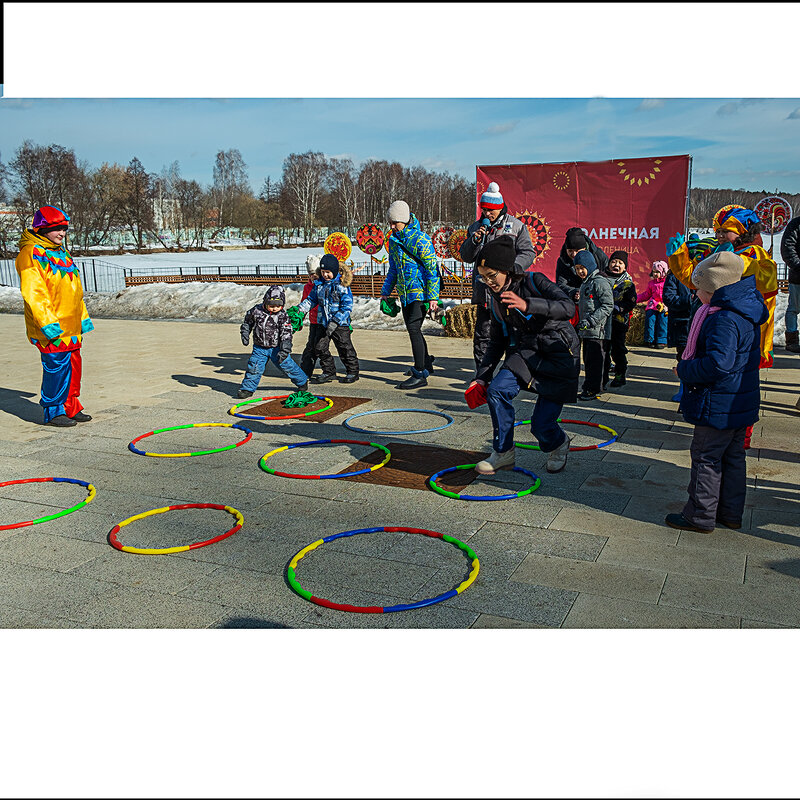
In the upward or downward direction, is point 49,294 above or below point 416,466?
above

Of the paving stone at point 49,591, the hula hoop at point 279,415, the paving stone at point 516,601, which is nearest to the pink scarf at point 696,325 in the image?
the paving stone at point 516,601

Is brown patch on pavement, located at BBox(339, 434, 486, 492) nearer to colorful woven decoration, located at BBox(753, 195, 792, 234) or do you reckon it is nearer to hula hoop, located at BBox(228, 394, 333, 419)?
hula hoop, located at BBox(228, 394, 333, 419)

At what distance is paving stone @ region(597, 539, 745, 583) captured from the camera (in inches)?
179

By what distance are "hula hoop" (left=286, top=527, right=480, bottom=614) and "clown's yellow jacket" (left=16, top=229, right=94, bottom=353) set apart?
4.89m

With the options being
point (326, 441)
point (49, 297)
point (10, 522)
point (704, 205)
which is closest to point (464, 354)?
point (326, 441)

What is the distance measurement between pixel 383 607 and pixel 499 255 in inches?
119

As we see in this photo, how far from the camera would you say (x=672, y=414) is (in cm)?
880

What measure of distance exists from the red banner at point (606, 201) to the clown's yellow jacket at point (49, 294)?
403 inches

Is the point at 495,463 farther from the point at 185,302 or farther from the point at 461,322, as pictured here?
the point at 185,302

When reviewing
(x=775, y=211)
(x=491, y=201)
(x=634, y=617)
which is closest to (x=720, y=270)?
(x=634, y=617)

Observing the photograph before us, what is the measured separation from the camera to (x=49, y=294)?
835cm

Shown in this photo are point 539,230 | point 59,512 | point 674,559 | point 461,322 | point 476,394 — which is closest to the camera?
point 674,559

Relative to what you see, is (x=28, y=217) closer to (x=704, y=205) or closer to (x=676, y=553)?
(x=704, y=205)

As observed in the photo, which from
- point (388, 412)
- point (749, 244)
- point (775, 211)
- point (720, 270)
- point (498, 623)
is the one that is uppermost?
point (775, 211)
